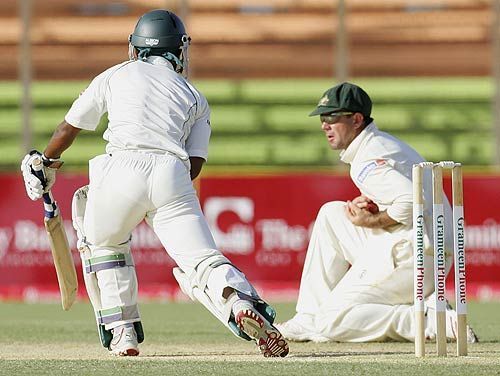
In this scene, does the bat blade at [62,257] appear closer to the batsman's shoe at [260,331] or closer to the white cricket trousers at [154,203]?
the white cricket trousers at [154,203]

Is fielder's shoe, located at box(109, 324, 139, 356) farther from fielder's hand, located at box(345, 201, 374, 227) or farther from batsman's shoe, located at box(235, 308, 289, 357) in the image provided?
fielder's hand, located at box(345, 201, 374, 227)

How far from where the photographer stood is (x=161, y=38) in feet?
19.8

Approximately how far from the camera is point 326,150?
534 inches

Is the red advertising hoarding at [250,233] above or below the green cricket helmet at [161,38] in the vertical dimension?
below

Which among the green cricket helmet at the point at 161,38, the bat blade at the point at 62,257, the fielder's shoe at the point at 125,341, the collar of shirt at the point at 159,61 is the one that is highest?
the green cricket helmet at the point at 161,38

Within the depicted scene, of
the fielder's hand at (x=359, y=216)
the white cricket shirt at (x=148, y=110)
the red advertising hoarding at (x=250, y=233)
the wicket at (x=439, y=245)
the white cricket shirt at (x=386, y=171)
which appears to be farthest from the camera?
the red advertising hoarding at (x=250, y=233)

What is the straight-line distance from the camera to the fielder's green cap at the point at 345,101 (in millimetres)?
6953

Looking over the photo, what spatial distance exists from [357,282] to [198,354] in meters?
1.09

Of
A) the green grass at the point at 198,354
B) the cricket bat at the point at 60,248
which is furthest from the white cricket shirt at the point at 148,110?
the green grass at the point at 198,354

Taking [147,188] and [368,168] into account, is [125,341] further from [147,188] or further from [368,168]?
[368,168]

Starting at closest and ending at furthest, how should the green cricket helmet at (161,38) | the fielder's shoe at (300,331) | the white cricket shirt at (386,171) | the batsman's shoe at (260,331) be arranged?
the batsman's shoe at (260,331) → the green cricket helmet at (161,38) → the white cricket shirt at (386,171) → the fielder's shoe at (300,331)

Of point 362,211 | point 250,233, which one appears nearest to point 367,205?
point 362,211

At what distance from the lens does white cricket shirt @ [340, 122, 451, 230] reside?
22.1ft

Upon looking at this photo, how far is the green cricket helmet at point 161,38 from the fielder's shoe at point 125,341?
1137mm
